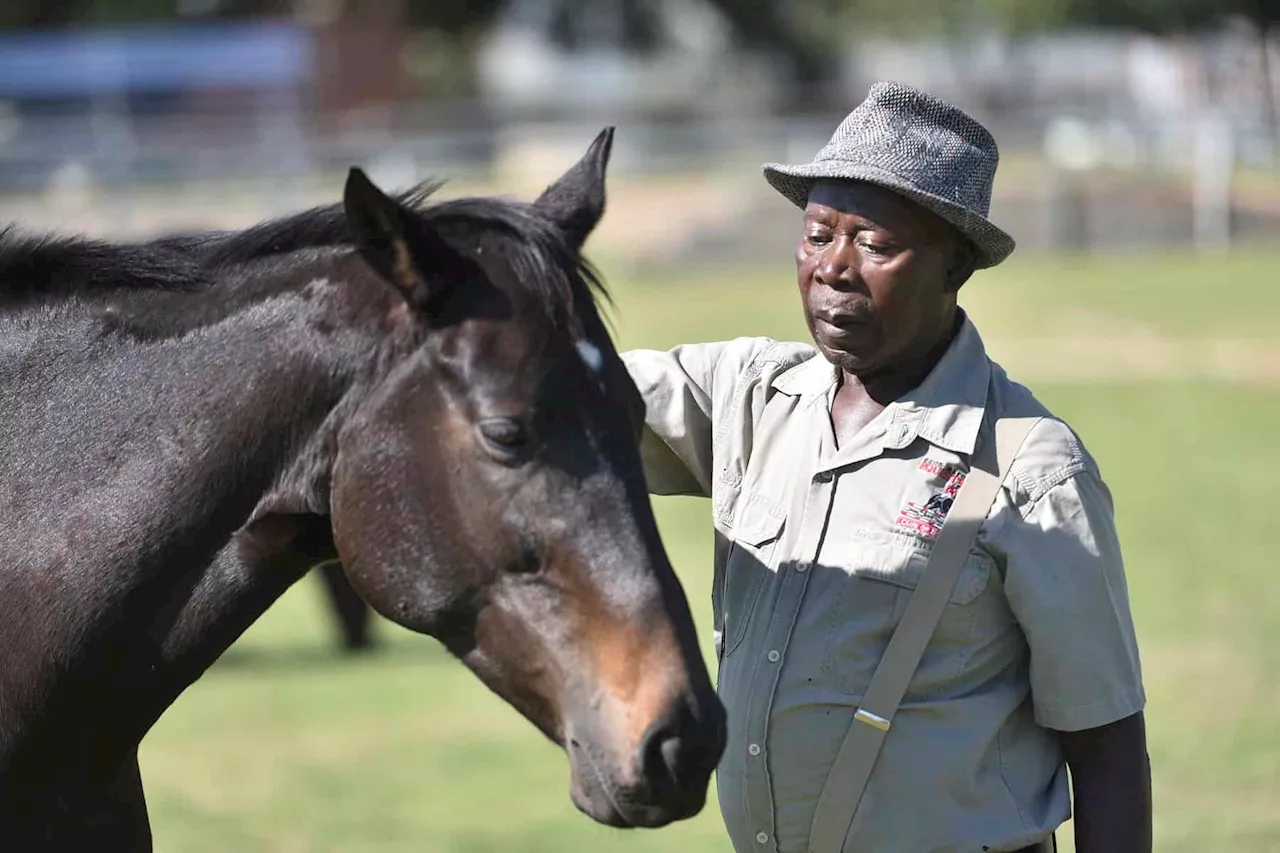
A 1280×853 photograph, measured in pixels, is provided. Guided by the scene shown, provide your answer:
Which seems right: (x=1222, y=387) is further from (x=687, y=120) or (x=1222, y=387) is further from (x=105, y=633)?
(x=687, y=120)

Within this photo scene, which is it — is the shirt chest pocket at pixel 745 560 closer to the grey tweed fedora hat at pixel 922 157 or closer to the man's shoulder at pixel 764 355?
the man's shoulder at pixel 764 355

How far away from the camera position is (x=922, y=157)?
9.73 feet

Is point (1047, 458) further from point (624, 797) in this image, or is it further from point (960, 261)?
point (624, 797)

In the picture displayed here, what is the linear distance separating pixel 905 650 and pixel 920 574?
0.45 feet

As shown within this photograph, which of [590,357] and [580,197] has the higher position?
[580,197]

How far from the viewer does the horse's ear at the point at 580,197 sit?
283 cm

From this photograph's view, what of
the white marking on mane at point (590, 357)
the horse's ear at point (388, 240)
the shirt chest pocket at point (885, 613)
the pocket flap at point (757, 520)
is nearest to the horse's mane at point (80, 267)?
the horse's ear at point (388, 240)

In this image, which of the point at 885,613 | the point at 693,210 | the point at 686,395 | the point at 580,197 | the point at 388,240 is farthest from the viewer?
the point at 693,210

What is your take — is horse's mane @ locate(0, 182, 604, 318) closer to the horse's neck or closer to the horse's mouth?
the horse's neck

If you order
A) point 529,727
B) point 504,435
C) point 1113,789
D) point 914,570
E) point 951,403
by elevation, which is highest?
point 504,435

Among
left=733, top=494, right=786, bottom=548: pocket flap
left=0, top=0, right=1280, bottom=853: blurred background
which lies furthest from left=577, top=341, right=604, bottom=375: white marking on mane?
left=0, top=0, right=1280, bottom=853: blurred background

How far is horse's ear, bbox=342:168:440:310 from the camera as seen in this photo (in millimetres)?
2586

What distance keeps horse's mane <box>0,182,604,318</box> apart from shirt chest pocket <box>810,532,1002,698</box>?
0.68 m

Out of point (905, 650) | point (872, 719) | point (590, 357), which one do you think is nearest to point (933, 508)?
point (905, 650)
